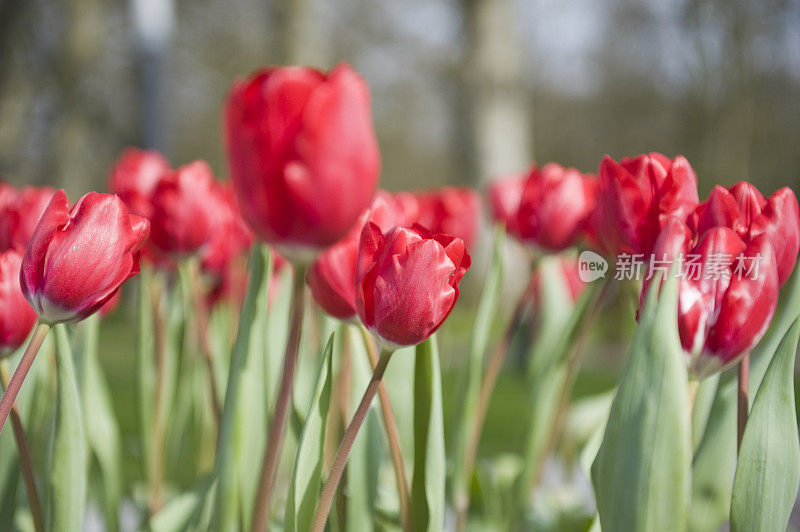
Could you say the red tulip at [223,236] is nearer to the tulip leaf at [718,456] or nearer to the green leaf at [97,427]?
the green leaf at [97,427]

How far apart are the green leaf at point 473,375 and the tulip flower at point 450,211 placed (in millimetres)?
85

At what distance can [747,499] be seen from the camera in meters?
0.42

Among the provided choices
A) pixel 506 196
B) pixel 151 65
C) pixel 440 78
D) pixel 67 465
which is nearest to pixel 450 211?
pixel 506 196

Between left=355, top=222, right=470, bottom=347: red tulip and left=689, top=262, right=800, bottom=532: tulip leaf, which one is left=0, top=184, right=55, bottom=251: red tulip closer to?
left=355, top=222, right=470, bottom=347: red tulip

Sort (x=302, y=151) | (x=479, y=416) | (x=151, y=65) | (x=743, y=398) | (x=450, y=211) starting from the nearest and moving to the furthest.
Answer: (x=302, y=151) → (x=743, y=398) → (x=479, y=416) → (x=450, y=211) → (x=151, y=65)

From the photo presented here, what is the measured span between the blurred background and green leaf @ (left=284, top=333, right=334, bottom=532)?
167 cm

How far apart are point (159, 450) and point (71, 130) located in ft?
17.3

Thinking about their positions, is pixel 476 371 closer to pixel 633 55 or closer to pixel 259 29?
pixel 633 55

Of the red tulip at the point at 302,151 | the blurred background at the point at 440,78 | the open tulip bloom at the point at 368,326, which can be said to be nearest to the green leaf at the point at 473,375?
the open tulip bloom at the point at 368,326

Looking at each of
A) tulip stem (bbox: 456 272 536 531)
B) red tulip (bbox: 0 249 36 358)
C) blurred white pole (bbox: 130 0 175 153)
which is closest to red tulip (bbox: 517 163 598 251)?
tulip stem (bbox: 456 272 536 531)

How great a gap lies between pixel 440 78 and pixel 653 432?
25.3ft

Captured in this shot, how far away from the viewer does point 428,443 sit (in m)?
0.48

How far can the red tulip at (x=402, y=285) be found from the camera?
14.9 inches

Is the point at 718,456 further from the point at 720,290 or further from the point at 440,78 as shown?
the point at 440,78
